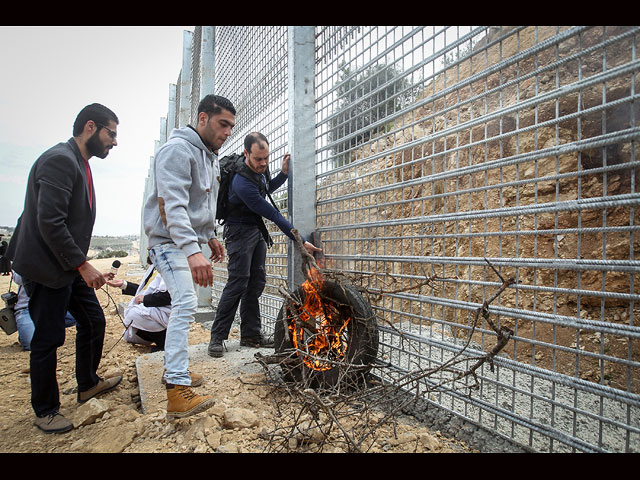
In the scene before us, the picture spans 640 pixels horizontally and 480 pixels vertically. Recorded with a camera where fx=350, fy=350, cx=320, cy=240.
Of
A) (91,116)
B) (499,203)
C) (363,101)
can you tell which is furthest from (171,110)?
(499,203)

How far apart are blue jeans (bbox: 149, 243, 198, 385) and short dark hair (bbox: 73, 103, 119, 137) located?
3.48ft

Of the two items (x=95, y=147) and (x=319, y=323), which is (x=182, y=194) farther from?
(x=319, y=323)

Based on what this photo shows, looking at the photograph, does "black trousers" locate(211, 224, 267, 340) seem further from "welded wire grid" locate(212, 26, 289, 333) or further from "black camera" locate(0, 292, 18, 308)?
"black camera" locate(0, 292, 18, 308)

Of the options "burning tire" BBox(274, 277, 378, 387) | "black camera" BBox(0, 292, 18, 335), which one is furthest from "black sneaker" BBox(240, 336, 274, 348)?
"black camera" BBox(0, 292, 18, 335)

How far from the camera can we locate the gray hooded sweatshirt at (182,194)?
2277 mm

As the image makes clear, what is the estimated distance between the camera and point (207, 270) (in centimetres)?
224

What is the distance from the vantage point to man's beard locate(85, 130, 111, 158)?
2.60 m

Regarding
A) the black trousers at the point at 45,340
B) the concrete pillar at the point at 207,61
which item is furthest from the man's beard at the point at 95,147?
the concrete pillar at the point at 207,61

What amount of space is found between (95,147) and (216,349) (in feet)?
6.55

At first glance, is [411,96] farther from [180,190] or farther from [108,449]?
[108,449]

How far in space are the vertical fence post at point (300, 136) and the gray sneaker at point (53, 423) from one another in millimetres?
2002

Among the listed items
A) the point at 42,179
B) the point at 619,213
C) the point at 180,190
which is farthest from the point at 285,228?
the point at 619,213

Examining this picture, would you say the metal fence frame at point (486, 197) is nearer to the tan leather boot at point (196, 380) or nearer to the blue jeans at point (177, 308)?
the blue jeans at point (177, 308)

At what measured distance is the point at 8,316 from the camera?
163 inches
